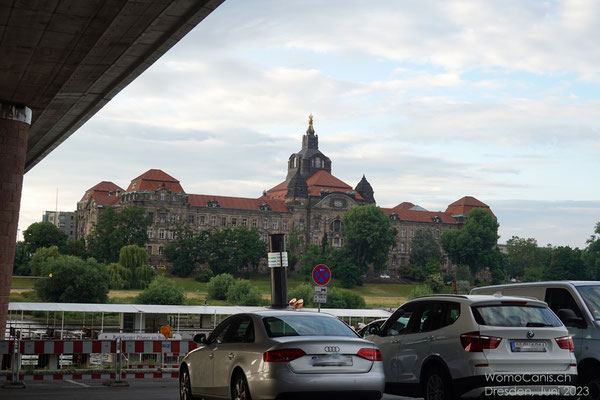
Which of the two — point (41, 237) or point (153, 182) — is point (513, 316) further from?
point (153, 182)

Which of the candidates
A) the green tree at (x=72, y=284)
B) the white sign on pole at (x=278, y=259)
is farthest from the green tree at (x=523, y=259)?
the white sign on pole at (x=278, y=259)

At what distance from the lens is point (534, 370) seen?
1213 centimetres

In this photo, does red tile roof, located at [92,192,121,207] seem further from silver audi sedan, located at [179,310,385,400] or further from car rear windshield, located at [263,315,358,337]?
car rear windshield, located at [263,315,358,337]

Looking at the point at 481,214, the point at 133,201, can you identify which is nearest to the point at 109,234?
the point at 133,201

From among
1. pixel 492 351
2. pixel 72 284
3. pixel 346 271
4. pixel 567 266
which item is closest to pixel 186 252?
pixel 346 271

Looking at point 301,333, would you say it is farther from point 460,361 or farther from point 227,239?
point 227,239

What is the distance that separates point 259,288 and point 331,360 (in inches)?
5123

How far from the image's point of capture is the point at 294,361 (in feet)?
37.5

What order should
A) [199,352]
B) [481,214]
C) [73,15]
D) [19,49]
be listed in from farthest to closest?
[481,214]
[19,49]
[73,15]
[199,352]

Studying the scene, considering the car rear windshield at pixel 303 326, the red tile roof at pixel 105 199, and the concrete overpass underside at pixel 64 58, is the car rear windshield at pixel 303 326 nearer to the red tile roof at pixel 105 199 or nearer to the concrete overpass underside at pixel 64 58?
the concrete overpass underside at pixel 64 58

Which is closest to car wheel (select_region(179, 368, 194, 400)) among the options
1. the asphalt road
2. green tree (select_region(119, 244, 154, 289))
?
the asphalt road

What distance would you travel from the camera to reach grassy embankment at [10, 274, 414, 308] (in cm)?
10375

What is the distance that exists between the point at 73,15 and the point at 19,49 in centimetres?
348

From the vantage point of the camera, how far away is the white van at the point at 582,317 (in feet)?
44.0
